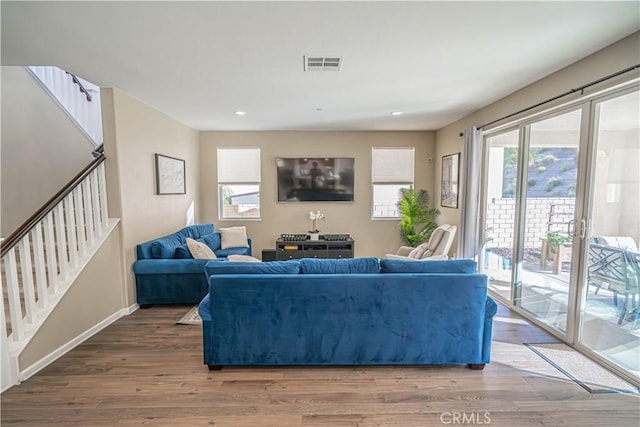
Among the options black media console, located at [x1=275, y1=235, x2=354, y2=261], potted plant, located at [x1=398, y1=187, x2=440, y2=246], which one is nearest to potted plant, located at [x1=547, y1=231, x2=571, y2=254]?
potted plant, located at [x1=398, y1=187, x2=440, y2=246]

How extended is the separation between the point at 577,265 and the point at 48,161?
6136 millimetres

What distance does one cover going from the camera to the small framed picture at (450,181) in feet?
16.0

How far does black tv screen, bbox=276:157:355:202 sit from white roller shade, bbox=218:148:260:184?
48 cm

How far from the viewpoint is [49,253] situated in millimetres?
2527

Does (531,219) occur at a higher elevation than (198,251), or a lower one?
higher

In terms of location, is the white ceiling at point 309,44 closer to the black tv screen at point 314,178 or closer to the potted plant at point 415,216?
the black tv screen at point 314,178

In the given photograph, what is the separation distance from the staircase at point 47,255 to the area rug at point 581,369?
4.23 m

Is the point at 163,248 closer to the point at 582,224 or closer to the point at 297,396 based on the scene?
the point at 297,396

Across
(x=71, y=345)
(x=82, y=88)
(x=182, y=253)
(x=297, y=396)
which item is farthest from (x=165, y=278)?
(x=82, y=88)

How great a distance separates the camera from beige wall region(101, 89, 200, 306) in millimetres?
3297

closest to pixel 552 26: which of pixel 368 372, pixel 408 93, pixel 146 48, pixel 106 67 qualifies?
pixel 408 93

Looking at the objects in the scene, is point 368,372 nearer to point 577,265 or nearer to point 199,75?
point 577,265

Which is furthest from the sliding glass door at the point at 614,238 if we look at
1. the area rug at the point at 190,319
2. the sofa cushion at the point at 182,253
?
the sofa cushion at the point at 182,253

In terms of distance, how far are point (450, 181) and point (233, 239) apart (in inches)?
156
